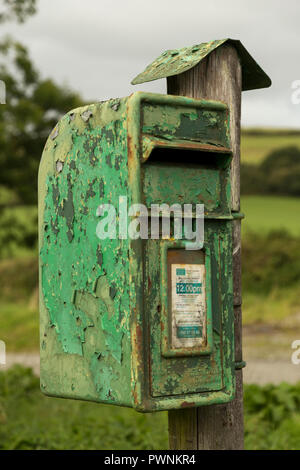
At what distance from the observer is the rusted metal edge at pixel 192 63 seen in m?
3.16

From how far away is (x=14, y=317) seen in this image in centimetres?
1156

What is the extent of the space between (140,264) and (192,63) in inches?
33.6

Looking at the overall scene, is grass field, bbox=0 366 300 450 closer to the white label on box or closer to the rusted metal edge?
the white label on box

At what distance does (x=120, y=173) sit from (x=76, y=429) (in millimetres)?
2682

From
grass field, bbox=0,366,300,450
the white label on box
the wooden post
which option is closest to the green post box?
the white label on box

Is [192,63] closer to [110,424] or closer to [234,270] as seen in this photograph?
[234,270]

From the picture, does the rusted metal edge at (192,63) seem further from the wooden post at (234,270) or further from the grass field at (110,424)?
the grass field at (110,424)

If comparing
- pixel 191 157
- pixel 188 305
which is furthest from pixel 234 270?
pixel 191 157

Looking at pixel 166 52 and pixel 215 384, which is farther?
pixel 166 52

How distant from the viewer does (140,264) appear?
110 inches

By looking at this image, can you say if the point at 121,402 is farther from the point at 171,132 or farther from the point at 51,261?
the point at 171,132

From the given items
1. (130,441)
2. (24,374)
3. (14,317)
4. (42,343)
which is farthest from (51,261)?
(14,317)

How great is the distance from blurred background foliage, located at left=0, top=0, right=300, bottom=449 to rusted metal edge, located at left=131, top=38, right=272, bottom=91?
8.68 feet
